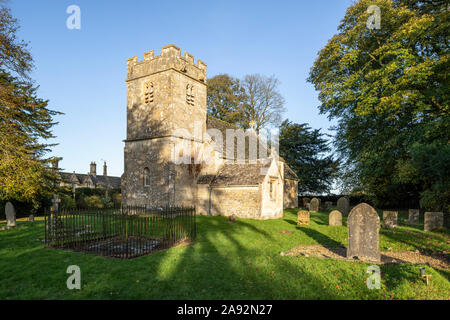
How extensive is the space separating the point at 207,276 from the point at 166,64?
16844 millimetres

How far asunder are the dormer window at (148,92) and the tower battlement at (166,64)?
0.85m

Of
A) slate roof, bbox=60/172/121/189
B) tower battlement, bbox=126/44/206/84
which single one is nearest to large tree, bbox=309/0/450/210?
tower battlement, bbox=126/44/206/84

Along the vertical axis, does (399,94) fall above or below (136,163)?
above

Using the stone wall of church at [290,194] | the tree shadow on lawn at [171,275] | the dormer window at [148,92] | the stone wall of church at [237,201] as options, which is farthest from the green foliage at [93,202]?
the stone wall of church at [290,194]

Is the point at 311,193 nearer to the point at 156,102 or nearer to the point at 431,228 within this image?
the point at 431,228

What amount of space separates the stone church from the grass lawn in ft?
29.0

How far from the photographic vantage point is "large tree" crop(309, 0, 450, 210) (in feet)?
53.0

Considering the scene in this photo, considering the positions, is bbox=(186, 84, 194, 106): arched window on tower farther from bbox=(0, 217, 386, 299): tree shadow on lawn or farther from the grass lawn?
bbox=(0, 217, 386, 299): tree shadow on lawn

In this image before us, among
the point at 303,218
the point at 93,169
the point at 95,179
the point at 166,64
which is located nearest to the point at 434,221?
the point at 303,218

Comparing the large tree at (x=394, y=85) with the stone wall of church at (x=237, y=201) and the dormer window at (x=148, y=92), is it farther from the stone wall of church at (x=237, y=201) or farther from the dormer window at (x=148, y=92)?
the dormer window at (x=148, y=92)

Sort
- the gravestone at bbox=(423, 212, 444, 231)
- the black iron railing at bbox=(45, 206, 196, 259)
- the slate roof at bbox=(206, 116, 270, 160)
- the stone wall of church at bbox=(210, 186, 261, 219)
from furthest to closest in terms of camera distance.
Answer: the slate roof at bbox=(206, 116, 270, 160) → the stone wall of church at bbox=(210, 186, 261, 219) → the gravestone at bbox=(423, 212, 444, 231) → the black iron railing at bbox=(45, 206, 196, 259)
